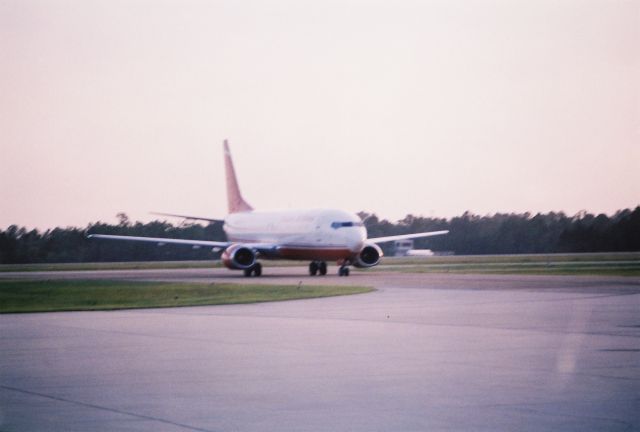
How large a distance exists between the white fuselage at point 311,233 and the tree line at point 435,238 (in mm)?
24626

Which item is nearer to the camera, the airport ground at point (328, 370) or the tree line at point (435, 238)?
the airport ground at point (328, 370)

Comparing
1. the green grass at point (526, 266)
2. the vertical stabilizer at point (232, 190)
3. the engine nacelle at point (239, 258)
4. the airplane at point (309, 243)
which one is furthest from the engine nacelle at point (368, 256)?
the vertical stabilizer at point (232, 190)

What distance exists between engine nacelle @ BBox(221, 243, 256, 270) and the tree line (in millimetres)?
27382

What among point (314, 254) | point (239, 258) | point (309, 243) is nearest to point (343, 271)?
point (314, 254)

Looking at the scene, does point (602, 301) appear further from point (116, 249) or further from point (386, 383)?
point (116, 249)

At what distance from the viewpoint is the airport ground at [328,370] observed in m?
8.67

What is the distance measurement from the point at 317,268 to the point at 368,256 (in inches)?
98.8

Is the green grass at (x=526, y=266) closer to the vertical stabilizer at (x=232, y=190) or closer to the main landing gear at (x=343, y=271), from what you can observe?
the main landing gear at (x=343, y=271)

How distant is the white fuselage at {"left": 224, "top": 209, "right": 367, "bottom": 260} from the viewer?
47.8 metres

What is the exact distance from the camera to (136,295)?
96.5 ft

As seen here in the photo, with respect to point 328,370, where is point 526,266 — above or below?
above

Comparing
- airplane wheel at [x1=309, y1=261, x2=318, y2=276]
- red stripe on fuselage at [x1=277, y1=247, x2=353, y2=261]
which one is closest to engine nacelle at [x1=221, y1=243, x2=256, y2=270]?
red stripe on fuselage at [x1=277, y1=247, x2=353, y2=261]

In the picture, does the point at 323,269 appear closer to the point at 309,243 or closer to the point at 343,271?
the point at 309,243

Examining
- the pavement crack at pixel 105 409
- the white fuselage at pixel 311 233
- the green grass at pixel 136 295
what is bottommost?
the pavement crack at pixel 105 409
